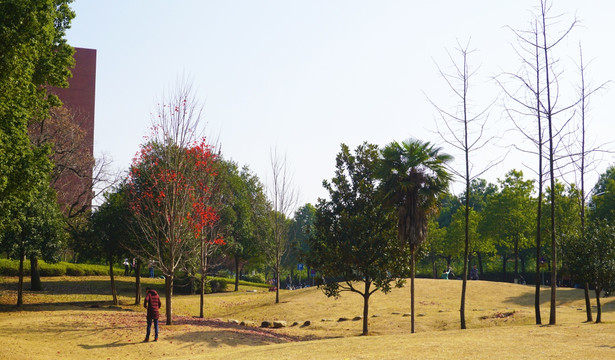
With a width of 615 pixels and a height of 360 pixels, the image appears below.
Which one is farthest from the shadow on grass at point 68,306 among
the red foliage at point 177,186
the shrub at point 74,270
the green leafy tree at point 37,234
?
the shrub at point 74,270

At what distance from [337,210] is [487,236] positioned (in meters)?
39.3

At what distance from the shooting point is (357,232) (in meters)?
30.8

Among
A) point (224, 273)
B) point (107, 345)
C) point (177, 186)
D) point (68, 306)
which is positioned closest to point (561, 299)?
point (177, 186)

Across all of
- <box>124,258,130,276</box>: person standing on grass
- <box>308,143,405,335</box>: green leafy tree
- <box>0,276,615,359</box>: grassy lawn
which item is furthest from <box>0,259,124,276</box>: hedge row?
<box>308,143,405,335</box>: green leafy tree

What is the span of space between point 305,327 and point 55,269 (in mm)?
25635

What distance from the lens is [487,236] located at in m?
65.4

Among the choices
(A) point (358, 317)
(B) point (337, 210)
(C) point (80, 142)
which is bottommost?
(A) point (358, 317)

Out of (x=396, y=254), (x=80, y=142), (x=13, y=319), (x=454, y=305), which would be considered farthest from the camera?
(x=80, y=142)

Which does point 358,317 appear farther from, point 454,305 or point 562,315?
point 562,315

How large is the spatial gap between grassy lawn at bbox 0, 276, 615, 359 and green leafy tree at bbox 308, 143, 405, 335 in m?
3.40

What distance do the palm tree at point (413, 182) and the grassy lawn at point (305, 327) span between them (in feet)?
18.0

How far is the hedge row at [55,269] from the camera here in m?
44.3

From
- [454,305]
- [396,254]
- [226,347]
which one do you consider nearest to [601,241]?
[396,254]

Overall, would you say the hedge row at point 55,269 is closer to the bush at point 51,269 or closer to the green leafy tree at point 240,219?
the bush at point 51,269
